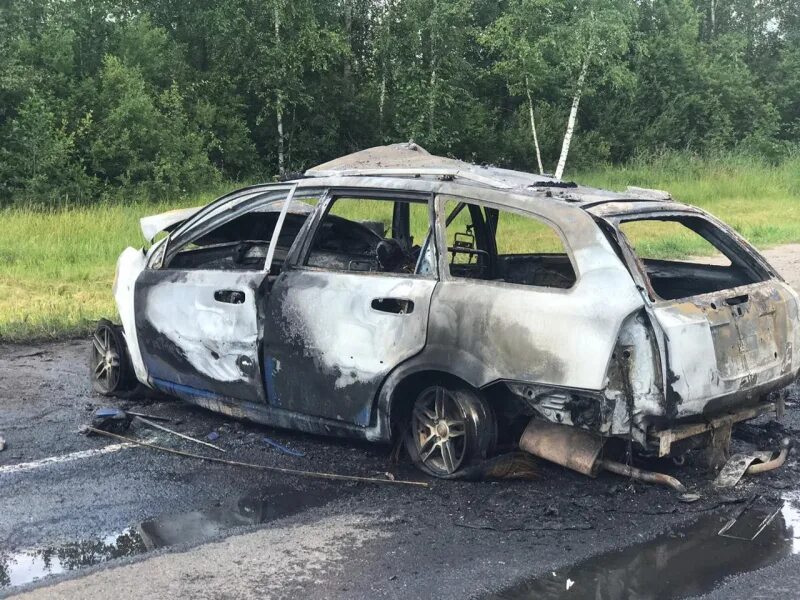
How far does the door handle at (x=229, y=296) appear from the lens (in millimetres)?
5469

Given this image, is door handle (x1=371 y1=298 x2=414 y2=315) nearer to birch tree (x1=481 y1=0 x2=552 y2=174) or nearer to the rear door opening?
the rear door opening

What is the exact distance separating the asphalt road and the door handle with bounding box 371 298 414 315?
2.99 feet

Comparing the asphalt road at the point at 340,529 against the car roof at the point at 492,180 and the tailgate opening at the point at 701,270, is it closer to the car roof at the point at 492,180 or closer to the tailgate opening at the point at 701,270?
the tailgate opening at the point at 701,270

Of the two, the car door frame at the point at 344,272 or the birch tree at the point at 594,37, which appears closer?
the car door frame at the point at 344,272

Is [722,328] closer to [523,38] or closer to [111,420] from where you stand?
[111,420]

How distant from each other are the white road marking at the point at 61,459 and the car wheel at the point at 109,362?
103 centimetres

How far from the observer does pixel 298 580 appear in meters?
3.75

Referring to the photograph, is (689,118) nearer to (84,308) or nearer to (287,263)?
(84,308)

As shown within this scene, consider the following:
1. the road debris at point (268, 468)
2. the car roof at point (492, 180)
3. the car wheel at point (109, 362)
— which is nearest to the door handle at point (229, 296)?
the car roof at point (492, 180)

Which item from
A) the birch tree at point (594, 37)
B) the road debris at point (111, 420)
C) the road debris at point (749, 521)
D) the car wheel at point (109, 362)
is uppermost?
the birch tree at point (594, 37)

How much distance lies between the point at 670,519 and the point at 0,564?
307 cm

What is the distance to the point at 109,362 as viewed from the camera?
6684mm

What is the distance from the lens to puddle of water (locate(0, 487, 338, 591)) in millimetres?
4004

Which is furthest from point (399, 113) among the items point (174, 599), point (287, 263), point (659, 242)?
point (174, 599)
